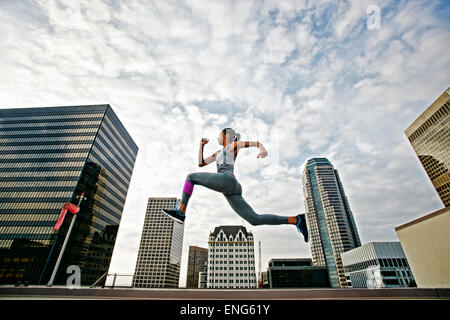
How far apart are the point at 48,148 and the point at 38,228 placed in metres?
25.4

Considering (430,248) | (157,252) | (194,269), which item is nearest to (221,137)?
(430,248)

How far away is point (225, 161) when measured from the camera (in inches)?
159

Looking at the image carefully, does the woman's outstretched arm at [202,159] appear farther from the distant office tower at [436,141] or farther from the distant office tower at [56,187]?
the distant office tower at [436,141]

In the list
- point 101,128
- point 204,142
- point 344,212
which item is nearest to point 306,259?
point 344,212

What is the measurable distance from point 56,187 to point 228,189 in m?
73.4

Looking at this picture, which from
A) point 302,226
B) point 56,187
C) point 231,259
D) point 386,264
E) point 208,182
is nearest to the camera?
point 208,182

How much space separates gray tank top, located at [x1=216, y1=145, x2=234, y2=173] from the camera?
3.98 metres

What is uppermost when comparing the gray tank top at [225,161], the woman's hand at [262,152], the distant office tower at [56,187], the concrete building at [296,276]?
the distant office tower at [56,187]

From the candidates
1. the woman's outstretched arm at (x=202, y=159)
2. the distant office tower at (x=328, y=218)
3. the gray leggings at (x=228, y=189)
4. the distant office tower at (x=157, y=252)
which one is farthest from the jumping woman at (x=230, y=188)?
the distant office tower at (x=157, y=252)

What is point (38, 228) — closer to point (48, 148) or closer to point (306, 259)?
point (48, 148)

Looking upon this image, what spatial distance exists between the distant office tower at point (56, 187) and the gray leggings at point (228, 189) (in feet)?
223

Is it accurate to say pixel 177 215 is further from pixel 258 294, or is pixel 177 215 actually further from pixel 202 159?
pixel 258 294

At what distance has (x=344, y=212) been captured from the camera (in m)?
139

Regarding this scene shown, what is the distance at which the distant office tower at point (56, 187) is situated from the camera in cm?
5197
